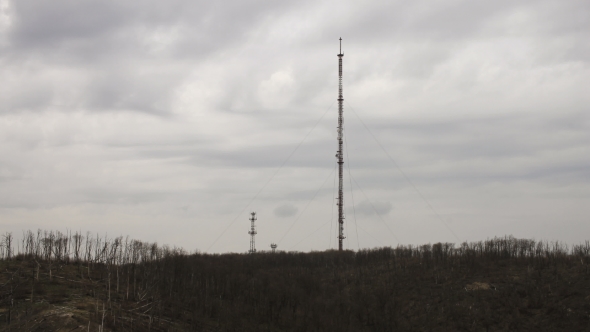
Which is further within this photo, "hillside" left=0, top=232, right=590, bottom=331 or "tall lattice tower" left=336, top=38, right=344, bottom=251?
"tall lattice tower" left=336, top=38, right=344, bottom=251

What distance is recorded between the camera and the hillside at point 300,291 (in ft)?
152

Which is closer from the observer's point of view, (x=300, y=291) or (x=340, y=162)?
(x=300, y=291)

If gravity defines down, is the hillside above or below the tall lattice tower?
below

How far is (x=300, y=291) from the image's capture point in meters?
64.8

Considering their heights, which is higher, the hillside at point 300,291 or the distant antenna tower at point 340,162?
the distant antenna tower at point 340,162

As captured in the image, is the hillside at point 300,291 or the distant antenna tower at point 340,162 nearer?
the hillside at point 300,291

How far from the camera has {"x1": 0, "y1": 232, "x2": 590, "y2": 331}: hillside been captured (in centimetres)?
4644

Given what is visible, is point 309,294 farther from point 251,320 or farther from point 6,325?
point 6,325

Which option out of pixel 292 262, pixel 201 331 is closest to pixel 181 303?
pixel 201 331

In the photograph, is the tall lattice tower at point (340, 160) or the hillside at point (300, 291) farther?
the tall lattice tower at point (340, 160)

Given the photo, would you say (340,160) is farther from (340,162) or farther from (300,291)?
(300,291)

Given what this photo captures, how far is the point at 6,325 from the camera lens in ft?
127

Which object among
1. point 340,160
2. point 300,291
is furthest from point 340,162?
point 300,291

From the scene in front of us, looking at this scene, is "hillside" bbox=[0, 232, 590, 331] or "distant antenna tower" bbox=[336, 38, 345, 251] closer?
"hillside" bbox=[0, 232, 590, 331]
